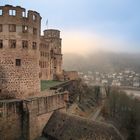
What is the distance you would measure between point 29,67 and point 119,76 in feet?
498

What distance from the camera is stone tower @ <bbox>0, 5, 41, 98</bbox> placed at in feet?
89.1

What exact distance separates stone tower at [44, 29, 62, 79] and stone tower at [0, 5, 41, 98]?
33040 millimetres

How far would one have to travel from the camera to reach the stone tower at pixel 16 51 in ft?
89.1

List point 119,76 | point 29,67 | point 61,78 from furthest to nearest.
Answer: point 119,76
point 61,78
point 29,67

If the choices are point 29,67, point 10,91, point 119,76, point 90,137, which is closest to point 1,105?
point 10,91

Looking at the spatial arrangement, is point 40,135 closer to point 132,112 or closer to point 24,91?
point 24,91

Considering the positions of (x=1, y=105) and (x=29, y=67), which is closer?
(x=1, y=105)

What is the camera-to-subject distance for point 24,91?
2811 centimetres

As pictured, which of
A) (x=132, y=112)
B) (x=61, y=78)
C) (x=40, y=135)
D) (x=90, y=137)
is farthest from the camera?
(x=61, y=78)

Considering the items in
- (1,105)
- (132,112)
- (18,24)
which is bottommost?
(132,112)

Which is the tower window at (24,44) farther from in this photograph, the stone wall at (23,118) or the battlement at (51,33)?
the battlement at (51,33)

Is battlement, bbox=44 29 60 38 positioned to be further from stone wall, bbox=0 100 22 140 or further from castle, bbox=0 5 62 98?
stone wall, bbox=0 100 22 140

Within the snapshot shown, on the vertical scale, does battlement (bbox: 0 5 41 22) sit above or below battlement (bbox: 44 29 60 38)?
below

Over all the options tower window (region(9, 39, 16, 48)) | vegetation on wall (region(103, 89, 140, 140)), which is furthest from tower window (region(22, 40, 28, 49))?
vegetation on wall (region(103, 89, 140, 140))
